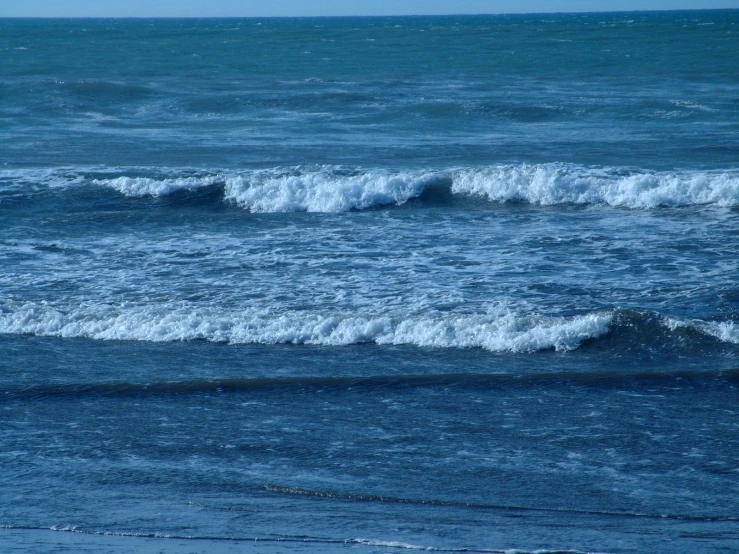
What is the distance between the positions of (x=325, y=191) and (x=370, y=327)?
283 inches

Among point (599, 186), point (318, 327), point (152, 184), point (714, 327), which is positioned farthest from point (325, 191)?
point (714, 327)

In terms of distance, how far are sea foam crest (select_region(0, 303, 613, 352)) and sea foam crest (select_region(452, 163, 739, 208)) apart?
6613 millimetres

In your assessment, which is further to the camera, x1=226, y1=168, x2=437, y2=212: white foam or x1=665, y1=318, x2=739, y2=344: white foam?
x1=226, y1=168, x2=437, y2=212: white foam

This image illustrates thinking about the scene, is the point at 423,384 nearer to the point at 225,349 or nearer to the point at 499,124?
the point at 225,349

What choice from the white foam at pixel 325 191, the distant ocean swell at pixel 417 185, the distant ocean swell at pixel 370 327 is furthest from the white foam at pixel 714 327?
the white foam at pixel 325 191

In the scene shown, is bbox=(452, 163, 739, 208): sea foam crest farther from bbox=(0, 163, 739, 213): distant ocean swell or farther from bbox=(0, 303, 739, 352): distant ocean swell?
bbox=(0, 303, 739, 352): distant ocean swell

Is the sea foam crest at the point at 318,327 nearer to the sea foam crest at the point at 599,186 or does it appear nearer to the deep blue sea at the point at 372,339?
the deep blue sea at the point at 372,339

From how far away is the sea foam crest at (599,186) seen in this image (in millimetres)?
16266

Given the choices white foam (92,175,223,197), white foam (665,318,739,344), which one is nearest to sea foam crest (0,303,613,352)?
white foam (665,318,739,344)

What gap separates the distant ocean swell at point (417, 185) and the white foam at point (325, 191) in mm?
17

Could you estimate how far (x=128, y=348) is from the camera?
9789 mm

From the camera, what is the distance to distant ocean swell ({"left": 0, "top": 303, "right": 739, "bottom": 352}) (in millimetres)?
9727

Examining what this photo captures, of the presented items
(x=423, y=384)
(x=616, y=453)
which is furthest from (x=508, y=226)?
(x=616, y=453)

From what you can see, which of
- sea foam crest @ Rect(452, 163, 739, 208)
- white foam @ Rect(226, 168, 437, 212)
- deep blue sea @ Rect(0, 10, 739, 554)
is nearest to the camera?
deep blue sea @ Rect(0, 10, 739, 554)
